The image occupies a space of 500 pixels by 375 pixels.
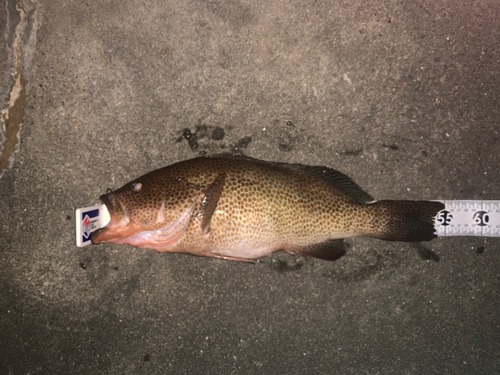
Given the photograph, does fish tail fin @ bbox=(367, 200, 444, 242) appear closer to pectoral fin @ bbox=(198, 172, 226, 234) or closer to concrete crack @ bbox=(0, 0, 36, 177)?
pectoral fin @ bbox=(198, 172, 226, 234)

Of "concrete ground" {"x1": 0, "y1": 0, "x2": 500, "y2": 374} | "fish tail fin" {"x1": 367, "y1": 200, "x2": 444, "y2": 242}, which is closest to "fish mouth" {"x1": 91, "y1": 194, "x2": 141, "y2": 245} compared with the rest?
"concrete ground" {"x1": 0, "y1": 0, "x2": 500, "y2": 374}

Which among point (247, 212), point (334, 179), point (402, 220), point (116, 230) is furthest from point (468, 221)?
point (116, 230)

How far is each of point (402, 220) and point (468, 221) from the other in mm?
936

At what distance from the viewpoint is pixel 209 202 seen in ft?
7.80

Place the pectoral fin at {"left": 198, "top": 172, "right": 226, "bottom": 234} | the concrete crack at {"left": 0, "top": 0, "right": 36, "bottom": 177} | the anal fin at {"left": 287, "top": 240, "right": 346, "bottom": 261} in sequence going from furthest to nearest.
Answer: the concrete crack at {"left": 0, "top": 0, "right": 36, "bottom": 177}, the anal fin at {"left": 287, "top": 240, "right": 346, "bottom": 261}, the pectoral fin at {"left": 198, "top": 172, "right": 226, "bottom": 234}

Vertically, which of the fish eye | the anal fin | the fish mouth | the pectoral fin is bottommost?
the anal fin

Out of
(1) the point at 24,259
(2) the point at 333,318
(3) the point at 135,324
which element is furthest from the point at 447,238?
(1) the point at 24,259

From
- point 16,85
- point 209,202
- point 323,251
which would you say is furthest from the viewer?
point 16,85

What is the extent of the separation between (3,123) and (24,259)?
145 centimetres

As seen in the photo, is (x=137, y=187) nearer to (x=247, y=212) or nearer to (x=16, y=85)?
(x=247, y=212)

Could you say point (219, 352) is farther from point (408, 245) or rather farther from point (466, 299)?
point (466, 299)

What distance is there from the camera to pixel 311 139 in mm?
3111

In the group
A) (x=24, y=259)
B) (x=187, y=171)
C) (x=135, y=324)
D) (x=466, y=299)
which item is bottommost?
(x=135, y=324)

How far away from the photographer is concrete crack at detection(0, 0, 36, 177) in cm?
303
